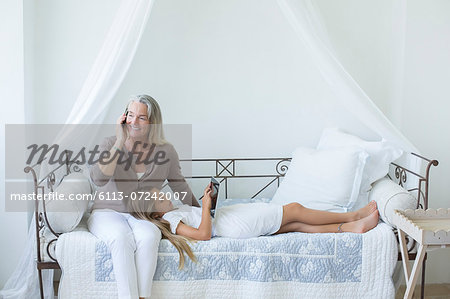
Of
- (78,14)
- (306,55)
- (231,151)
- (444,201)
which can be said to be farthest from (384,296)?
(78,14)

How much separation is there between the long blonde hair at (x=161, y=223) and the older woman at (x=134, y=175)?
0.17 ft

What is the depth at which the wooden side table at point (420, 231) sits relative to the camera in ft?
8.74

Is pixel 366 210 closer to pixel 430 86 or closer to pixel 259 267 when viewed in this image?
pixel 259 267

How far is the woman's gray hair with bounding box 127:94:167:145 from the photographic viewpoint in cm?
314

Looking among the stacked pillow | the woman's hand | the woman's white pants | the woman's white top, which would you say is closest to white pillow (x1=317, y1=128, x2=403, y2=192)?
the stacked pillow

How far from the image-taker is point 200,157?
377 centimetres

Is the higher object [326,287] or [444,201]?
[444,201]

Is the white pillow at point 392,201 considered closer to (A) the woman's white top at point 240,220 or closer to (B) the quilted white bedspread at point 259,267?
(B) the quilted white bedspread at point 259,267

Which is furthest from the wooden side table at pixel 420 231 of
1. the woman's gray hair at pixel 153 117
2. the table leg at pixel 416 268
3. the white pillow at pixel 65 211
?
the white pillow at pixel 65 211

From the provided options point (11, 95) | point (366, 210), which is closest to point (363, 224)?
point (366, 210)

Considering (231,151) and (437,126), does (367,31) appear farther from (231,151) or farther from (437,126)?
(231,151)

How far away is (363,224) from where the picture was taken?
3031mm

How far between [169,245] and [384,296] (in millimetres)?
1165

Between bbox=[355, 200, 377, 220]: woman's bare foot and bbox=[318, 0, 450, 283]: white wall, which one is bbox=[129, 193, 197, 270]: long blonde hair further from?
bbox=[318, 0, 450, 283]: white wall
